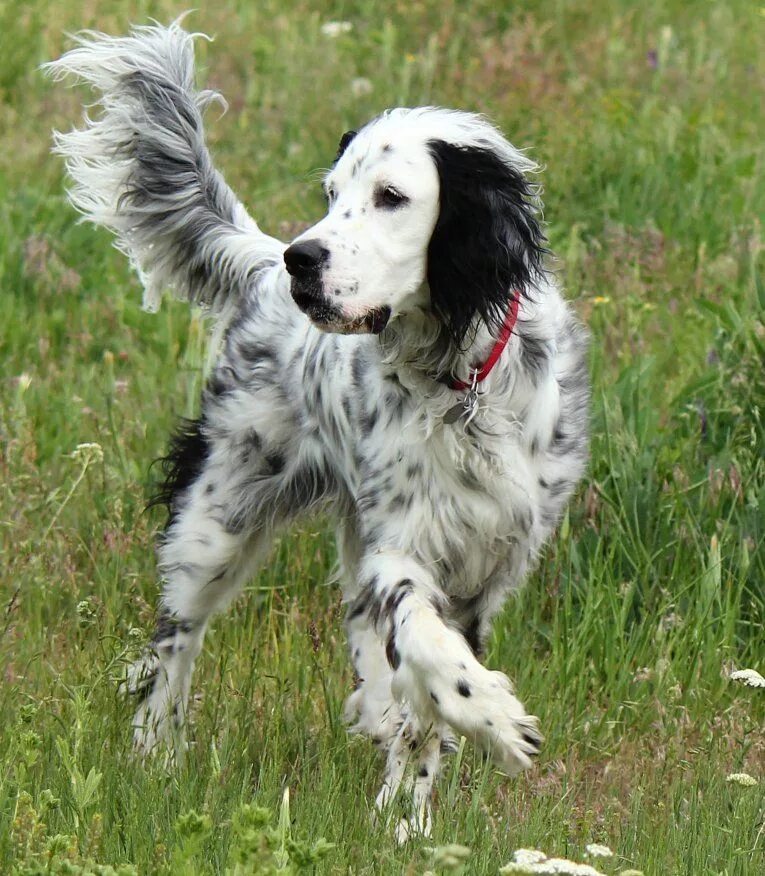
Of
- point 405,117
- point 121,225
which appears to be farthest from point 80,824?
point 121,225

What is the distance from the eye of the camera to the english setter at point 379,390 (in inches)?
135

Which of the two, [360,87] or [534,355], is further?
[360,87]

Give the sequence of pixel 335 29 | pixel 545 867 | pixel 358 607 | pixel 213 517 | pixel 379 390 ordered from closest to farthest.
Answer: pixel 545 867
pixel 379 390
pixel 358 607
pixel 213 517
pixel 335 29

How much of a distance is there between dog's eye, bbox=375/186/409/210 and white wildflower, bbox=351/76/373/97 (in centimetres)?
483

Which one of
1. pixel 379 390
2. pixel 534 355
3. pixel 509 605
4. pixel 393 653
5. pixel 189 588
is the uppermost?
pixel 534 355

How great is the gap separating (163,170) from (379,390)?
1.22 meters

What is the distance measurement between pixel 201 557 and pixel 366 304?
132 cm

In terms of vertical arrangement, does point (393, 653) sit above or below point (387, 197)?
below

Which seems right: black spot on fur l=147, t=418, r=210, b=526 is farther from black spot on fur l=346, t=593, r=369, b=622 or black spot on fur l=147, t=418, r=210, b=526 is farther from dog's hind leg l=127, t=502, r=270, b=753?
black spot on fur l=346, t=593, r=369, b=622

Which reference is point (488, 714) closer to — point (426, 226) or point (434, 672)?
point (434, 672)

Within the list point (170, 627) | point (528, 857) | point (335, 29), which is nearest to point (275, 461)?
point (170, 627)

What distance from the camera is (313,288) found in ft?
10.9

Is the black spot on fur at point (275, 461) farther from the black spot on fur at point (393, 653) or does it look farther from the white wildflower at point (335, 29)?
the white wildflower at point (335, 29)

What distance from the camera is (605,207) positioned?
6.65 m
